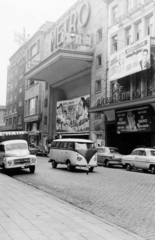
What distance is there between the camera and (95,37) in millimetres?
37281

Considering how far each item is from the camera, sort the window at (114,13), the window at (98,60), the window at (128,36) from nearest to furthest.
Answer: the window at (128,36) → the window at (114,13) → the window at (98,60)

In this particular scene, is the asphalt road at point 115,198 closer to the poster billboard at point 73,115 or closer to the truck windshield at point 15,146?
the truck windshield at point 15,146

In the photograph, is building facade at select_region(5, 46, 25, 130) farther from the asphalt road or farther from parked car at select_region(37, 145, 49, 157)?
the asphalt road

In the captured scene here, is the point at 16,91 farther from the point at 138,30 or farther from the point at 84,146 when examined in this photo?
the point at 84,146

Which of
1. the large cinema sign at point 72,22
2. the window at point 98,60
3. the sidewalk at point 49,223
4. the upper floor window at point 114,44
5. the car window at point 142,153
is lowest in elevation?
the sidewalk at point 49,223

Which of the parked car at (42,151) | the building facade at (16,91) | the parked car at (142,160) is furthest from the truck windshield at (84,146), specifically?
the building facade at (16,91)

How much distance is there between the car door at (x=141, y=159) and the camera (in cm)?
2014

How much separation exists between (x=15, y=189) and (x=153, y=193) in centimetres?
486

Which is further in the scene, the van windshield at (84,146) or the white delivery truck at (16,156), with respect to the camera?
the van windshield at (84,146)

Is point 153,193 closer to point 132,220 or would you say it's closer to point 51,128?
point 132,220

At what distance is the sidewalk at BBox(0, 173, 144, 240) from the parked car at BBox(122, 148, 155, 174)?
1139 cm

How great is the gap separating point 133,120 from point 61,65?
14.5 m

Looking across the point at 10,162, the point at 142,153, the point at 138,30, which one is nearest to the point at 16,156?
the point at 10,162

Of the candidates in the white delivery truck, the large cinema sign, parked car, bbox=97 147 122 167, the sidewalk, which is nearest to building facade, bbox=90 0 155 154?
parked car, bbox=97 147 122 167
